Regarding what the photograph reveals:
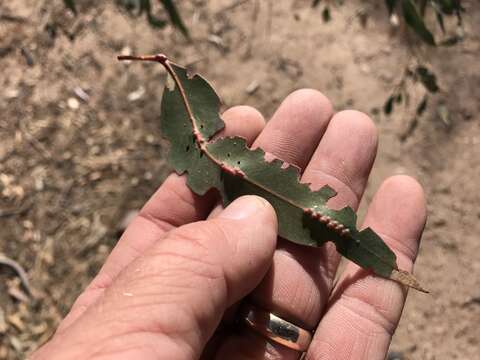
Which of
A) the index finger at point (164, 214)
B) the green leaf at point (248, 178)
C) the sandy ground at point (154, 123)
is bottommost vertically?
the sandy ground at point (154, 123)

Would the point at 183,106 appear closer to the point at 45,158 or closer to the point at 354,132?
the point at 354,132

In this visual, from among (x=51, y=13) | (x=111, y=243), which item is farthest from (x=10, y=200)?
(x=51, y=13)

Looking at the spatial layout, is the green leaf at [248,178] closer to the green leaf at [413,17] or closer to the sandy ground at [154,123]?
the green leaf at [413,17]

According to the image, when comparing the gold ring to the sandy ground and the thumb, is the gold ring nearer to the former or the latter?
the thumb

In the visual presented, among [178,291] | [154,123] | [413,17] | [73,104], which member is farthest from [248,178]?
[73,104]

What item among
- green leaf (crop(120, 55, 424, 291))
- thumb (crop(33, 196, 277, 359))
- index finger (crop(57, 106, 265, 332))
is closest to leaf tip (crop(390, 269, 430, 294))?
green leaf (crop(120, 55, 424, 291))

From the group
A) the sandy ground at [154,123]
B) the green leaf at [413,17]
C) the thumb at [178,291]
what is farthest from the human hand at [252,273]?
the sandy ground at [154,123]
